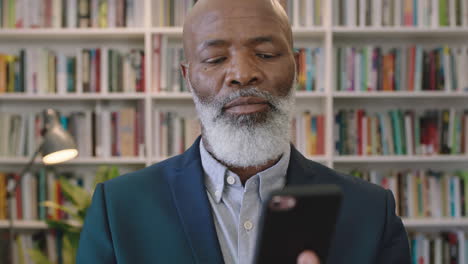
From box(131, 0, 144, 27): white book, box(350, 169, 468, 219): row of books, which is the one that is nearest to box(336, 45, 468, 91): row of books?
box(350, 169, 468, 219): row of books

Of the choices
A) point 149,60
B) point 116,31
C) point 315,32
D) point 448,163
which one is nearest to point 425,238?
point 448,163

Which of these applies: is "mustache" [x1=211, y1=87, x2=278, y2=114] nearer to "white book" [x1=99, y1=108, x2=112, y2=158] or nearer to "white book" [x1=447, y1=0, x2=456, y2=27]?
"white book" [x1=99, y1=108, x2=112, y2=158]

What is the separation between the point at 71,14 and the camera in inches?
103

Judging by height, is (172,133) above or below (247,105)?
below

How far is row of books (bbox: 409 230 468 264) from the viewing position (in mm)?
2652

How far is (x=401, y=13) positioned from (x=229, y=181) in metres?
2.10

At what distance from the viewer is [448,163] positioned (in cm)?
286

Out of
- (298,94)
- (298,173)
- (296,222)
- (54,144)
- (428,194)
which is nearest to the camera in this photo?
(296,222)

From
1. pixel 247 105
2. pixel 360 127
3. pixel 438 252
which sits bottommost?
pixel 438 252

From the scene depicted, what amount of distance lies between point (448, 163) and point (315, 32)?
115 cm

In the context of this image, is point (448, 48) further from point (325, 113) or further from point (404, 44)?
point (325, 113)

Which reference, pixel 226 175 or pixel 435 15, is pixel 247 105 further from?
pixel 435 15

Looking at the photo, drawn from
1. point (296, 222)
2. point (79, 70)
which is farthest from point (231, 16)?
point (79, 70)

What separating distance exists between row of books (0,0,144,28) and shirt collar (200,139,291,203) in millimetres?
1869
